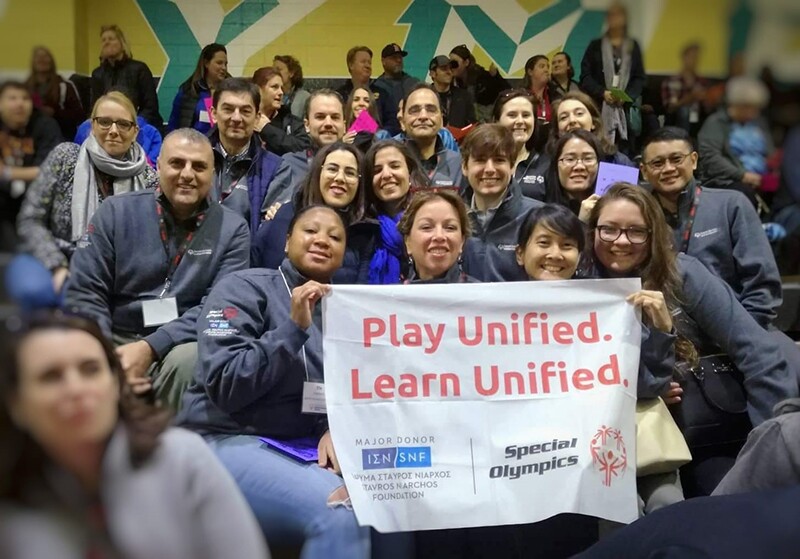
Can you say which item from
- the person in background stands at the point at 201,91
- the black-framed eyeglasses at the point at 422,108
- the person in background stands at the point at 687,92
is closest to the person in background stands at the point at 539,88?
the black-framed eyeglasses at the point at 422,108

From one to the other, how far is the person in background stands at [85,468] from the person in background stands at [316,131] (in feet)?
8.41

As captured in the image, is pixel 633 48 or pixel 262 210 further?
pixel 262 210

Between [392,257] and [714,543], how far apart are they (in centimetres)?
175

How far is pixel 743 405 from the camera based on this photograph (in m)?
2.48

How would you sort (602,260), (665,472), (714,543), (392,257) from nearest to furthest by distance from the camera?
(714,543) < (665,472) < (602,260) < (392,257)

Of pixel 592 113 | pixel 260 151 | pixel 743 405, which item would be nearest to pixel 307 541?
pixel 592 113

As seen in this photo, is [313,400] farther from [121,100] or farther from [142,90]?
[142,90]

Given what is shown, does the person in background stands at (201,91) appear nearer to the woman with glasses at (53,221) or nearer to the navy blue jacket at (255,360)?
the navy blue jacket at (255,360)

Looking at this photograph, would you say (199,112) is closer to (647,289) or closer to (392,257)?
(392,257)

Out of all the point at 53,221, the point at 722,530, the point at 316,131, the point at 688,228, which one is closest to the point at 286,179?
the point at 316,131

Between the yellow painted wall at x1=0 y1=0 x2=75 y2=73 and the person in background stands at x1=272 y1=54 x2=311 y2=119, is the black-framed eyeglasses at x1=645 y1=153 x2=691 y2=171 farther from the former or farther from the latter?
the person in background stands at x1=272 y1=54 x2=311 y2=119

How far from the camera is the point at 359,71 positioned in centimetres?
450

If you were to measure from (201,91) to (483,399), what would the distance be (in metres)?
2.82

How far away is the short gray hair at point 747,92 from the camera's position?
0.86 metres
